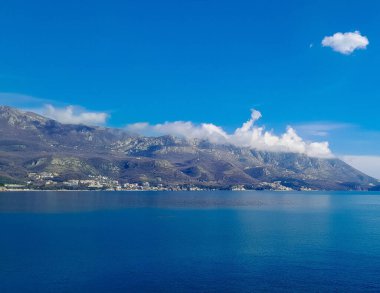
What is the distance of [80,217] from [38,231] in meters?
46.5

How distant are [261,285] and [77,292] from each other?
127 ft

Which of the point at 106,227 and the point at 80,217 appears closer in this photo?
the point at 106,227

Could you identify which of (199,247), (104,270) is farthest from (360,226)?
(104,270)

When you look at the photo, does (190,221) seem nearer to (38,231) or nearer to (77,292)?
(38,231)

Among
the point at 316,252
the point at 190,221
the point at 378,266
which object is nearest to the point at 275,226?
the point at 190,221

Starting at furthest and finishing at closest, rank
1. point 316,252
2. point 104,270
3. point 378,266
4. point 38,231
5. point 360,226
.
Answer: point 360,226 < point 38,231 < point 316,252 < point 378,266 < point 104,270

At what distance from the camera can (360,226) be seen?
179625 millimetres

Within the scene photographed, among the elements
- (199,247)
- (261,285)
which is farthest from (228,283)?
(199,247)

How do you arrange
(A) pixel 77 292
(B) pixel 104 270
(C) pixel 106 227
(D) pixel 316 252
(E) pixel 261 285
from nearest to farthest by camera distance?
(A) pixel 77 292 → (E) pixel 261 285 → (B) pixel 104 270 → (D) pixel 316 252 → (C) pixel 106 227

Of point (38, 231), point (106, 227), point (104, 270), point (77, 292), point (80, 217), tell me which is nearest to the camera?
point (77, 292)

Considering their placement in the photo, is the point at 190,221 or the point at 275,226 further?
the point at 190,221

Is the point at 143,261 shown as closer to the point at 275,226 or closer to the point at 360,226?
the point at 275,226

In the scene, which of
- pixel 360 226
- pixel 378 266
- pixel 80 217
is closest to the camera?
pixel 378 266

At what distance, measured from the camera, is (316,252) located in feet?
377
